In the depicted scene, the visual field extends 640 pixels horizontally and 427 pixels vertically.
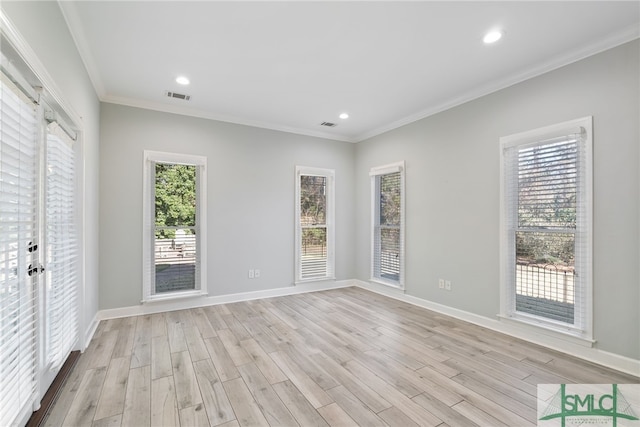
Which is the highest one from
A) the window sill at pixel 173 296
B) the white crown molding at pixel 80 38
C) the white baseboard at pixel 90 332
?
the white crown molding at pixel 80 38

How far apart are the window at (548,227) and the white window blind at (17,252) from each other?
4000mm

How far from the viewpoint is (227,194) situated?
14.6 feet

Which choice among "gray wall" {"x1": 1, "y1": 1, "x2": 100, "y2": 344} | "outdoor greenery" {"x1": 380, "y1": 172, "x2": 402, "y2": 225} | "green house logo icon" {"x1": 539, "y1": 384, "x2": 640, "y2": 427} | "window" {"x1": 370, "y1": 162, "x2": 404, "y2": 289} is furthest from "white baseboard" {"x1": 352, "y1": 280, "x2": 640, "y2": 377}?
"gray wall" {"x1": 1, "y1": 1, "x2": 100, "y2": 344}

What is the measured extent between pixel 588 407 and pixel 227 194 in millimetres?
4335

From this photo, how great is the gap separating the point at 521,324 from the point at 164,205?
4.58 metres

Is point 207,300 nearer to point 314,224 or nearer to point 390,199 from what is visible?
point 314,224

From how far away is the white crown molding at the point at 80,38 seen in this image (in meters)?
2.17

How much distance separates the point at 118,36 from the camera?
8.31ft

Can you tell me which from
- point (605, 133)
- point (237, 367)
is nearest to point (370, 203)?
point (605, 133)

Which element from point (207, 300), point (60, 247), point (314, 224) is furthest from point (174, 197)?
point (314, 224)

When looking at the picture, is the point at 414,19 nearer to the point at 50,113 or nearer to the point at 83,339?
the point at 50,113

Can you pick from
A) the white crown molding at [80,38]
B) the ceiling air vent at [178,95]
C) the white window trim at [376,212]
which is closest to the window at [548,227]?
the white window trim at [376,212]

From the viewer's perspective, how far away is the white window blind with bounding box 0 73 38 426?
1.46 metres

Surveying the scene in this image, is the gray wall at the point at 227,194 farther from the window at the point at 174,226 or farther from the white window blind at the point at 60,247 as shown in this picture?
the white window blind at the point at 60,247
